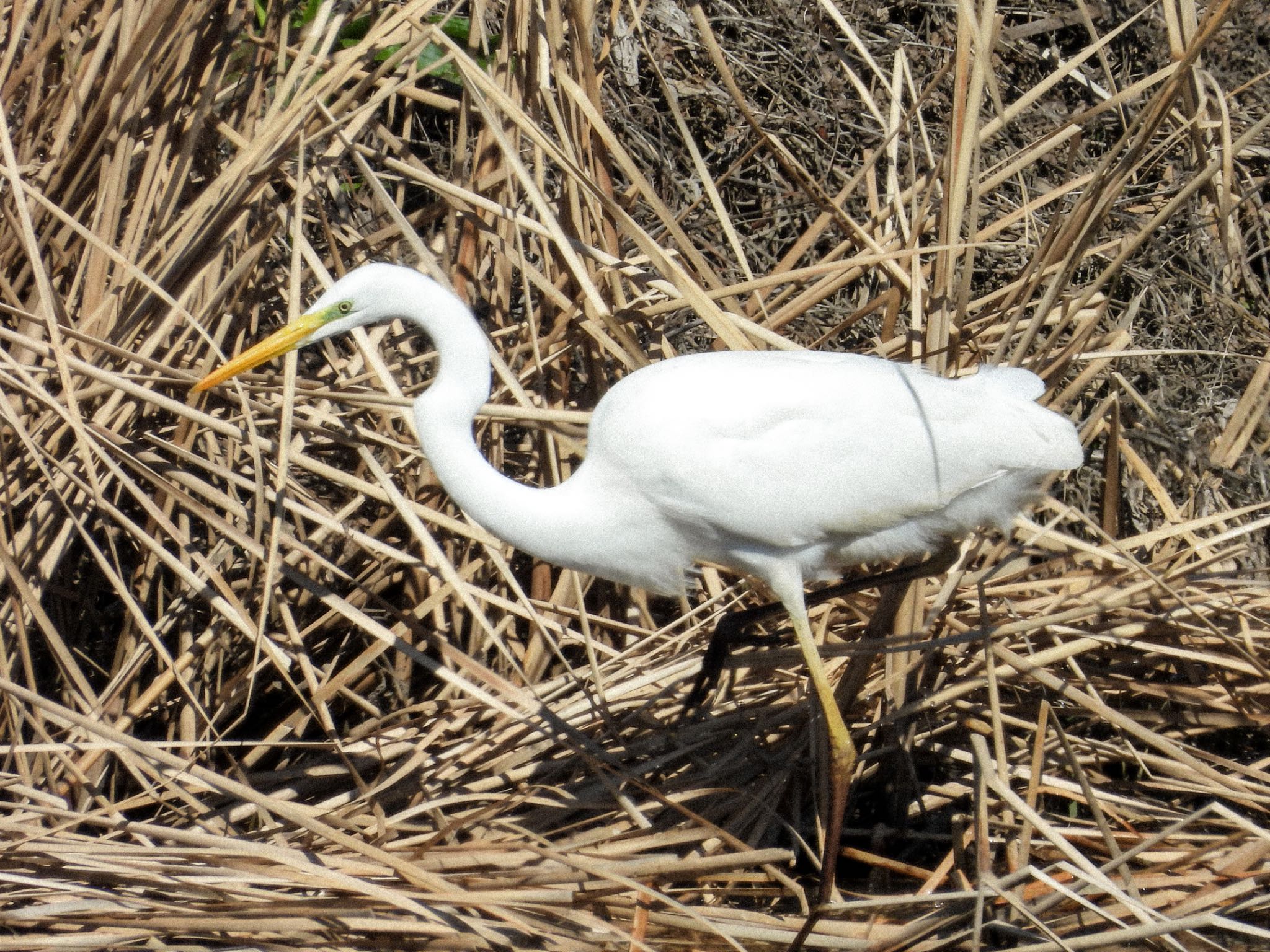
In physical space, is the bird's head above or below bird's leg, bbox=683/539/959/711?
above

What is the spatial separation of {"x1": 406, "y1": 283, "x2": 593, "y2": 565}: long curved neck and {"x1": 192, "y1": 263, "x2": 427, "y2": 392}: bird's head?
6cm

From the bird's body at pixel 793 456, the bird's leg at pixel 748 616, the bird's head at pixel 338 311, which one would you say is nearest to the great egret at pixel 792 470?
the bird's body at pixel 793 456

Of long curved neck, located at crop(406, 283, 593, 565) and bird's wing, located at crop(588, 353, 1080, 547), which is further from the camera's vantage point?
bird's wing, located at crop(588, 353, 1080, 547)

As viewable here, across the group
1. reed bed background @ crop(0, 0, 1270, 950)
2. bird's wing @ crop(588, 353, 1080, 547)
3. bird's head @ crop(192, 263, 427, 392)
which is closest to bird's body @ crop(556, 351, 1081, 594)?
bird's wing @ crop(588, 353, 1080, 547)

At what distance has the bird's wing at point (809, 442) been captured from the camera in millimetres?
2156

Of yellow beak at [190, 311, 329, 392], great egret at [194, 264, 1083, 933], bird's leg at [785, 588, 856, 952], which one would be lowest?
bird's leg at [785, 588, 856, 952]

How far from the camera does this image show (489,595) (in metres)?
2.51

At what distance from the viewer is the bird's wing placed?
7.07 ft

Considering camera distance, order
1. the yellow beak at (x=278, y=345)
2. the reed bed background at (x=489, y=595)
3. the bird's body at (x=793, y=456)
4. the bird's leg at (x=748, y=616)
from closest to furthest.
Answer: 1. the yellow beak at (x=278, y=345)
2. the reed bed background at (x=489, y=595)
3. the bird's body at (x=793, y=456)
4. the bird's leg at (x=748, y=616)

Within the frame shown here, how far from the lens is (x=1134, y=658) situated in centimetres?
260

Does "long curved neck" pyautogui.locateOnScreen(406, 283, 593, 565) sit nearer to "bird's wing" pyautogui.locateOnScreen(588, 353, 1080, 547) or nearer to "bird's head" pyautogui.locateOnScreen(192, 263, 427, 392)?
"bird's head" pyautogui.locateOnScreen(192, 263, 427, 392)

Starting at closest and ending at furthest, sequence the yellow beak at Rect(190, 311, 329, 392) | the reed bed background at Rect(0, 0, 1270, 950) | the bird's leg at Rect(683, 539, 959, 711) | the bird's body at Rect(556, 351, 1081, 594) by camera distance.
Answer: the yellow beak at Rect(190, 311, 329, 392) < the reed bed background at Rect(0, 0, 1270, 950) < the bird's body at Rect(556, 351, 1081, 594) < the bird's leg at Rect(683, 539, 959, 711)

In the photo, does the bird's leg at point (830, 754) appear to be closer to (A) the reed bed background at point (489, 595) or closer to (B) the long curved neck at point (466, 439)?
(A) the reed bed background at point (489, 595)

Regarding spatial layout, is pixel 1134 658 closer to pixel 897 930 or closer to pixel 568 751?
pixel 897 930
